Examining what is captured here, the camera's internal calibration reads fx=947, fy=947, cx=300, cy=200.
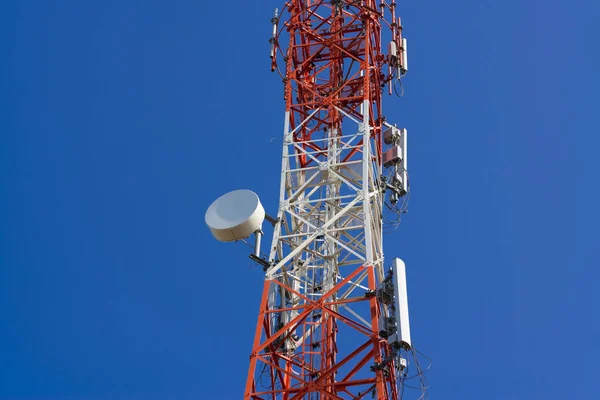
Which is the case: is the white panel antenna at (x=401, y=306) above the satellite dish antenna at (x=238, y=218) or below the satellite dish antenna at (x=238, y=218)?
below

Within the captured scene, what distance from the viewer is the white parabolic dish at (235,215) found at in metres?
29.5

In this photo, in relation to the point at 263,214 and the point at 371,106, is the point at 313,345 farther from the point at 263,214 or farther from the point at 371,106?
the point at 371,106

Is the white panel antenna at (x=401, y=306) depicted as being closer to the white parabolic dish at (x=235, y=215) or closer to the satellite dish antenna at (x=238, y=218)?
the satellite dish antenna at (x=238, y=218)

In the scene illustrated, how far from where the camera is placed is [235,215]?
2992cm

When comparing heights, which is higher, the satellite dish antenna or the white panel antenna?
the satellite dish antenna

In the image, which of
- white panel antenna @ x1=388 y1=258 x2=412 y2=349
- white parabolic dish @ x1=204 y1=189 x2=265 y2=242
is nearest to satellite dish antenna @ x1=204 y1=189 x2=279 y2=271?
white parabolic dish @ x1=204 y1=189 x2=265 y2=242

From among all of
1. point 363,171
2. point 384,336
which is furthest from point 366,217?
point 384,336

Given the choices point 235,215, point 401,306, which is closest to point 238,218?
point 235,215

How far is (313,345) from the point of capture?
97.9ft

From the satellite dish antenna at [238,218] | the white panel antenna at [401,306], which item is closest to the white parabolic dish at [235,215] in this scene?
the satellite dish antenna at [238,218]

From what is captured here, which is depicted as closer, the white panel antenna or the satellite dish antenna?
the white panel antenna

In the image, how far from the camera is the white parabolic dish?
29.5 meters

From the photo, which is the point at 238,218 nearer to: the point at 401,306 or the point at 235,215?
the point at 235,215

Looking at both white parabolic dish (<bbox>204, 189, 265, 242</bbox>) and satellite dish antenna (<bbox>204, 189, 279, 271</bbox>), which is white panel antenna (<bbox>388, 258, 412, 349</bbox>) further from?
white parabolic dish (<bbox>204, 189, 265, 242</bbox>)
